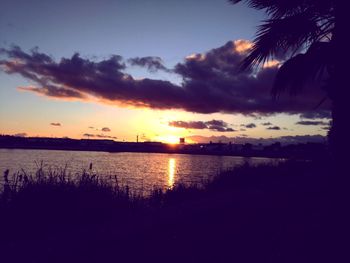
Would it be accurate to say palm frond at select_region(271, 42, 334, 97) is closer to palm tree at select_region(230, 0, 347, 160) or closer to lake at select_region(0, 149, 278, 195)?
palm tree at select_region(230, 0, 347, 160)

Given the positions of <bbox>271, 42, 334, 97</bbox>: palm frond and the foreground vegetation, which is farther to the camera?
<bbox>271, 42, 334, 97</bbox>: palm frond

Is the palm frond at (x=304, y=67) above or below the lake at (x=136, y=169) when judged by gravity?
above

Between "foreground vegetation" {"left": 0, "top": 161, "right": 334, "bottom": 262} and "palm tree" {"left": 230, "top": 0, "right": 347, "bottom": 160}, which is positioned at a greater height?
"palm tree" {"left": 230, "top": 0, "right": 347, "bottom": 160}

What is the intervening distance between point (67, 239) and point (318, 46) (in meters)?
6.02

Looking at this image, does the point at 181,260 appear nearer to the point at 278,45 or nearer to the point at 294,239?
the point at 294,239

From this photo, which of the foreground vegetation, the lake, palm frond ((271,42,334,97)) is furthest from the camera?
the lake

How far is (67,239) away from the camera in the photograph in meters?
5.08

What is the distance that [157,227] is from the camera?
5.57 m

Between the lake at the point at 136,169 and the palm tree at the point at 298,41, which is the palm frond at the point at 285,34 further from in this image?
the lake at the point at 136,169

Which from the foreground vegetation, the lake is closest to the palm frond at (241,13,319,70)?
the foreground vegetation

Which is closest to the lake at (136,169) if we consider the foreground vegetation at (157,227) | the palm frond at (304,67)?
the foreground vegetation at (157,227)

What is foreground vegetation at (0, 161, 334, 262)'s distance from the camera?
179 inches

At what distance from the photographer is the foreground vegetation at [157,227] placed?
15.0 feet

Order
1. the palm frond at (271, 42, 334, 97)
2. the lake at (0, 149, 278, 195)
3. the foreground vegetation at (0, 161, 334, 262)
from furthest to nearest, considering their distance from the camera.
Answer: the lake at (0, 149, 278, 195)
the palm frond at (271, 42, 334, 97)
the foreground vegetation at (0, 161, 334, 262)
